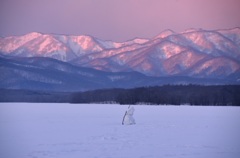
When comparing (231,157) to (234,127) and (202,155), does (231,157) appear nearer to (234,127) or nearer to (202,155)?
(202,155)

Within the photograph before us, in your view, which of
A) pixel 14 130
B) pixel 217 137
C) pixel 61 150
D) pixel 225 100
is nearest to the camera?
pixel 61 150

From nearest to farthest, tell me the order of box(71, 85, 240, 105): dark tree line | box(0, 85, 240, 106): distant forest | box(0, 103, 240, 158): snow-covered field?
box(0, 103, 240, 158): snow-covered field < box(0, 85, 240, 106): distant forest < box(71, 85, 240, 105): dark tree line

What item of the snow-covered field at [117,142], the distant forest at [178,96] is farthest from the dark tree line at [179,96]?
the snow-covered field at [117,142]

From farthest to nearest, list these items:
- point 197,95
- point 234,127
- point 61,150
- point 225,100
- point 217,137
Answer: point 197,95 → point 225,100 → point 234,127 → point 217,137 → point 61,150

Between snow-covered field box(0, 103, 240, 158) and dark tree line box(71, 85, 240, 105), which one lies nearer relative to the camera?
snow-covered field box(0, 103, 240, 158)

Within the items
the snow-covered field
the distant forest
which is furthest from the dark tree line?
the snow-covered field

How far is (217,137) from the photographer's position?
2256cm

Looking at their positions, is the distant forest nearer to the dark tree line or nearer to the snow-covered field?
the dark tree line

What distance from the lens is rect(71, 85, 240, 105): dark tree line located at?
87062 millimetres

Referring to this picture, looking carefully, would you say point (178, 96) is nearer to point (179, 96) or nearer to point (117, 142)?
point (179, 96)

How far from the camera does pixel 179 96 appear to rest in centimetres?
9519

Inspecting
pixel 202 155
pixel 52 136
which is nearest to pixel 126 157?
pixel 202 155

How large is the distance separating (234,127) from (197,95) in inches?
2653

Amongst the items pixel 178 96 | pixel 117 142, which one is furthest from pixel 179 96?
pixel 117 142
